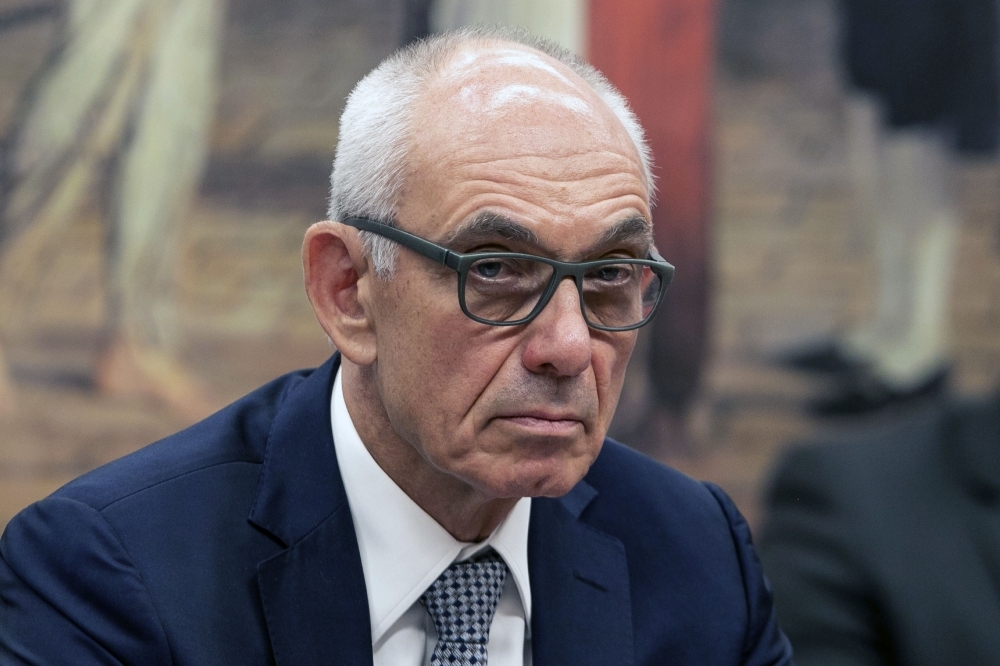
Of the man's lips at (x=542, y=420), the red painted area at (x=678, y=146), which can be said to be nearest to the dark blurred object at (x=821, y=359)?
the red painted area at (x=678, y=146)

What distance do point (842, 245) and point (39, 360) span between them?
12.6 ft

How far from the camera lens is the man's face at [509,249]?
1953 mm

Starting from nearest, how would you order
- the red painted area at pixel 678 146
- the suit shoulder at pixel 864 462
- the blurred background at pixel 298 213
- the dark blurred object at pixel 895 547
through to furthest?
the dark blurred object at pixel 895 547 → the suit shoulder at pixel 864 462 → the blurred background at pixel 298 213 → the red painted area at pixel 678 146

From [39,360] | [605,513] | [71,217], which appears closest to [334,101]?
[71,217]

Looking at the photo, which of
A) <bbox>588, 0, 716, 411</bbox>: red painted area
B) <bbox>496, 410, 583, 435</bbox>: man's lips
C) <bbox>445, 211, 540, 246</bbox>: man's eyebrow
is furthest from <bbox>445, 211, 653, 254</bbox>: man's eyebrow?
<bbox>588, 0, 716, 411</bbox>: red painted area

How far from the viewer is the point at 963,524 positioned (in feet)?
8.30

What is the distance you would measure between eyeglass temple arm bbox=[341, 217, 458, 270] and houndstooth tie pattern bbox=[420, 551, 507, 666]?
59cm

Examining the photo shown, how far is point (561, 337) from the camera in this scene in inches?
76.1

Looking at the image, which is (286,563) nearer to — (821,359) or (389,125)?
(389,125)

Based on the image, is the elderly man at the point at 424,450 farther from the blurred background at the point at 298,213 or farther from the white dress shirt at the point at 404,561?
the blurred background at the point at 298,213

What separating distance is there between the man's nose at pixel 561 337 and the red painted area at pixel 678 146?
3747 millimetres

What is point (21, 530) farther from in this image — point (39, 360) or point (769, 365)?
point (769, 365)

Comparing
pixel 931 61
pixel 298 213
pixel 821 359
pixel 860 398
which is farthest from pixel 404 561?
pixel 931 61

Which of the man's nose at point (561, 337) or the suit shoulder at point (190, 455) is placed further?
the suit shoulder at point (190, 455)
